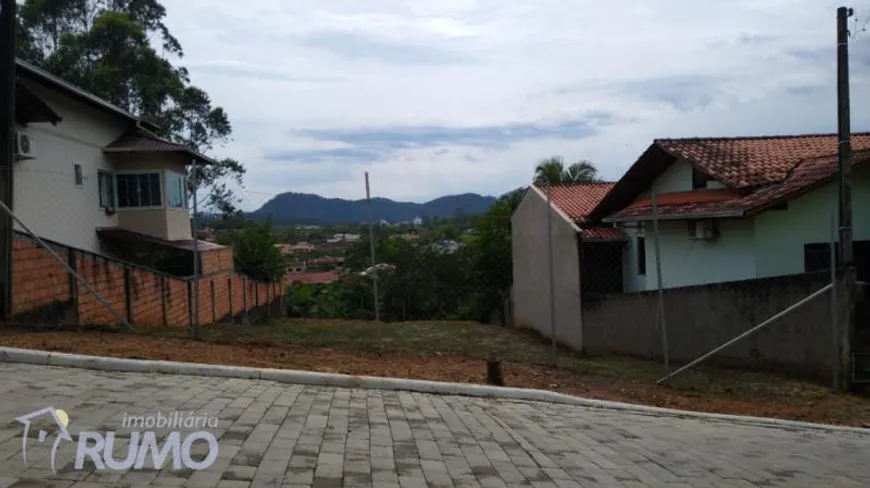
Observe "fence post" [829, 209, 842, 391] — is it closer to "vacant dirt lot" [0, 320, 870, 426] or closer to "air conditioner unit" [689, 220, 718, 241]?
"vacant dirt lot" [0, 320, 870, 426]

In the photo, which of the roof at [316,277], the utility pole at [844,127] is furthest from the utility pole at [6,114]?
the roof at [316,277]

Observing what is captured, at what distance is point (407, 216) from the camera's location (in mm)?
16328

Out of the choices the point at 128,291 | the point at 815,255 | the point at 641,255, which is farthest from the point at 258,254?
the point at 815,255

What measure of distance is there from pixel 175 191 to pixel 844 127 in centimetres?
1972

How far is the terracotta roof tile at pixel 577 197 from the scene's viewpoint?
1942 cm

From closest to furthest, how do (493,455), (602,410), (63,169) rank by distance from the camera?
(493,455) < (602,410) < (63,169)

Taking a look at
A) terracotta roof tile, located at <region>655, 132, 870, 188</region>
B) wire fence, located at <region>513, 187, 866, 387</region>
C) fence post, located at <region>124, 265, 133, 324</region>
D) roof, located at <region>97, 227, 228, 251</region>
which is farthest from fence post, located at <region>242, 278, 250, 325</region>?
terracotta roof tile, located at <region>655, 132, 870, 188</region>

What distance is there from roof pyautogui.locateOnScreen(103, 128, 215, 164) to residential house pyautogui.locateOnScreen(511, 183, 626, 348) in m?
10.0

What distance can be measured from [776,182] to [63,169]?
17525 millimetres

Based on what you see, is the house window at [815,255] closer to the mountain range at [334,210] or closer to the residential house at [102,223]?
the mountain range at [334,210]

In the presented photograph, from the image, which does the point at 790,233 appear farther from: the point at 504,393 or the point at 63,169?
the point at 63,169

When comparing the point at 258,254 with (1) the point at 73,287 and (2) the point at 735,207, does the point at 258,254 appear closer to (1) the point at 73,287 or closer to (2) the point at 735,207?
(1) the point at 73,287

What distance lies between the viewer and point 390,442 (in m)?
5.04

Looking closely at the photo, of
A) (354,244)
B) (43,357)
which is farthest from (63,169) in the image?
(43,357)
